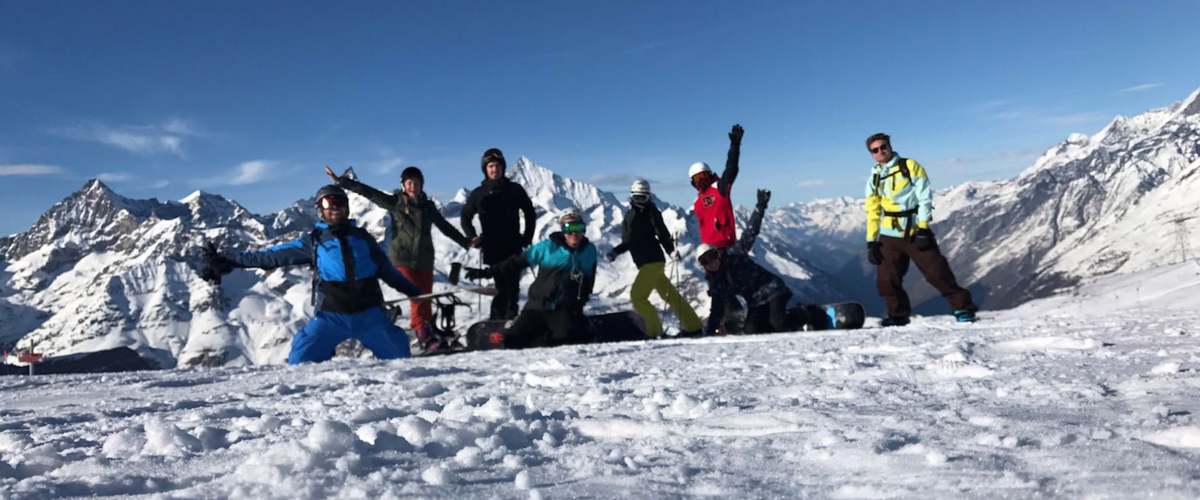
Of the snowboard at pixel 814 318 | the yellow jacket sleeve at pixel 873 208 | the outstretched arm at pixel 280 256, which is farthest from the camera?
the snowboard at pixel 814 318

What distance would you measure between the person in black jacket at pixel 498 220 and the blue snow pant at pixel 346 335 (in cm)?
252

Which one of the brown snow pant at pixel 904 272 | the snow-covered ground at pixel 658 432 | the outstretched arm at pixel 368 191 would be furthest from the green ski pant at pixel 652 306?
the snow-covered ground at pixel 658 432

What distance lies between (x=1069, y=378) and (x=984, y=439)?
5.72ft

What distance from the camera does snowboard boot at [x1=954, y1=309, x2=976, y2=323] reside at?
916cm

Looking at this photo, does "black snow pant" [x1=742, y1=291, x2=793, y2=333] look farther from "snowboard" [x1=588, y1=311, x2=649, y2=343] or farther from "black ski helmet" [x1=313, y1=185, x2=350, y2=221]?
"black ski helmet" [x1=313, y1=185, x2=350, y2=221]

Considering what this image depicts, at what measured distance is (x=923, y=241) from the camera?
9.05 metres

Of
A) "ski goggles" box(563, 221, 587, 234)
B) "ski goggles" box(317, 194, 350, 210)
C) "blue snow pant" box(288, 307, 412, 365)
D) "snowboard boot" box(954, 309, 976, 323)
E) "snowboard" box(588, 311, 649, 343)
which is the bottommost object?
"snowboard boot" box(954, 309, 976, 323)

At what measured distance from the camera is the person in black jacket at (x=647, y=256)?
10.8 meters

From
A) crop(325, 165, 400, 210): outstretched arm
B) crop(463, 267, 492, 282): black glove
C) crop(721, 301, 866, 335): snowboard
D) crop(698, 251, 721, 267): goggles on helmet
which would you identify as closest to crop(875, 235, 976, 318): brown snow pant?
crop(721, 301, 866, 335): snowboard

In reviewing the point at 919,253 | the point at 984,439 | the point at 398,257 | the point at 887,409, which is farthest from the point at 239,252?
the point at 919,253

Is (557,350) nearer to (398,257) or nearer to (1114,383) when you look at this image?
(398,257)

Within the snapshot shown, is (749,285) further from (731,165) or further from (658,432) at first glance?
(658,432)

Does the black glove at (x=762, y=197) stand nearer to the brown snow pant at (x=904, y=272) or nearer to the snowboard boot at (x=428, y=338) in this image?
the brown snow pant at (x=904, y=272)

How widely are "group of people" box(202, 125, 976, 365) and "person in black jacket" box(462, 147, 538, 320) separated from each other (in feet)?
0.06
